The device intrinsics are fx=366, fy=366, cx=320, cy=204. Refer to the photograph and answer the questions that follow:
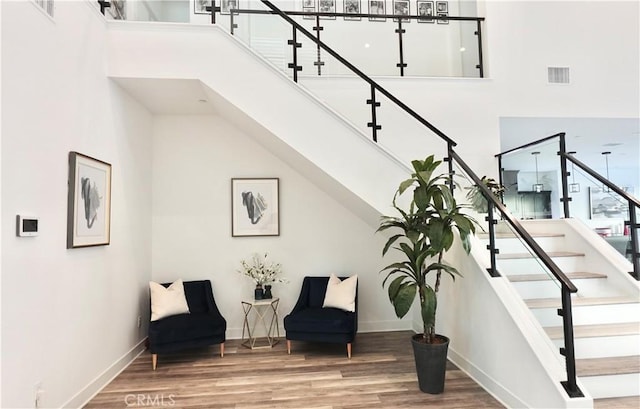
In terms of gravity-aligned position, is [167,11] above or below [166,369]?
above

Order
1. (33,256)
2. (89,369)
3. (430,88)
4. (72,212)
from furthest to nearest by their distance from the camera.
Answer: (430,88)
(89,369)
(72,212)
(33,256)

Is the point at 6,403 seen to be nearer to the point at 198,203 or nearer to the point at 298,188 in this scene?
the point at 198,203

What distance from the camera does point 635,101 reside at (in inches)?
204

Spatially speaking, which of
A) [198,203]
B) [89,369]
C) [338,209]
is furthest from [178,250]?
[338,209]

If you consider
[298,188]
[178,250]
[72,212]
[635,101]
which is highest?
[635,101]

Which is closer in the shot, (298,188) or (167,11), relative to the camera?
(167,11)

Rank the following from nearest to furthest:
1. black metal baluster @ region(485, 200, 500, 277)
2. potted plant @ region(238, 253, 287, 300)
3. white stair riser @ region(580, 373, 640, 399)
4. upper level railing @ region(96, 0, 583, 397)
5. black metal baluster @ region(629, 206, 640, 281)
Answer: upper level railing @ region(96, 0, 583, 397) < white stair riser @ region(580, 373, 640, 399) < black metal baluster @ region(485, 200, 500, 277) < black metal baluster @ region(629, 206, 640, 281) < potted plant @ region(238, 253, 287, 300)

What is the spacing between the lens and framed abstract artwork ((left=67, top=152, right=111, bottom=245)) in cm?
306

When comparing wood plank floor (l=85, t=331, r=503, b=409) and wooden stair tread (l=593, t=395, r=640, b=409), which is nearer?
wooden stair tread (l=593, t=395, r=640, b=409)

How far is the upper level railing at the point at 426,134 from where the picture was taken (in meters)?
2.52

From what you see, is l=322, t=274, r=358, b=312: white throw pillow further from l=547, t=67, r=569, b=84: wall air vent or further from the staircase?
l=547, t=67, r=569, b=84: wall air vent

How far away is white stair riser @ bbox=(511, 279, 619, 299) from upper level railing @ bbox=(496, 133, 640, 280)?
26 cm

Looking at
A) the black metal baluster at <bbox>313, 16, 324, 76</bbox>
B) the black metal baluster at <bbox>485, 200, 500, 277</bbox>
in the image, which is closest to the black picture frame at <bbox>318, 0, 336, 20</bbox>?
the black metal baluster at <bbox>313, 16, 324, 76</bbox>

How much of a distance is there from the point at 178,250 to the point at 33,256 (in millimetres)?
2566
